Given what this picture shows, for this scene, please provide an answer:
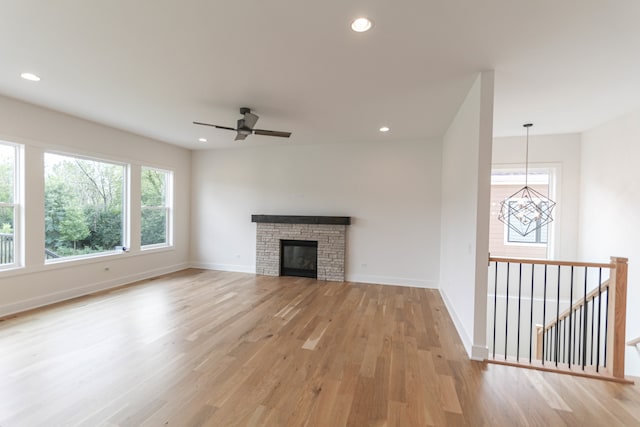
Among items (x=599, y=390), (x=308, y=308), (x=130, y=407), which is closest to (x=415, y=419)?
(x=599, y=390)

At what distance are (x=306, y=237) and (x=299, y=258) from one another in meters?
0.52

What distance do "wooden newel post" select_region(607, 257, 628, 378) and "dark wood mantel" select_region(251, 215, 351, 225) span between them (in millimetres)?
3699

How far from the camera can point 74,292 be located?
435 centimetres

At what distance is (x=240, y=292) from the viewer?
4754mm

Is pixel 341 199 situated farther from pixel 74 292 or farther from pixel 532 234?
pixel 74 292

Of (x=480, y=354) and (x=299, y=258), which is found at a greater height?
(x=299, y=258)

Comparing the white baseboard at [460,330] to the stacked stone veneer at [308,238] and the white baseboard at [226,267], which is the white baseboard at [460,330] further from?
the white baseboard at [226,267]

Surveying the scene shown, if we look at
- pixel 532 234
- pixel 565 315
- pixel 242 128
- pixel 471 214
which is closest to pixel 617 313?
pixel 471 214

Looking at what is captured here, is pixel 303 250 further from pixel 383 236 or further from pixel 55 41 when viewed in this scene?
pixel 55 41

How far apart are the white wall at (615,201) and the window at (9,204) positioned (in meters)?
7.91

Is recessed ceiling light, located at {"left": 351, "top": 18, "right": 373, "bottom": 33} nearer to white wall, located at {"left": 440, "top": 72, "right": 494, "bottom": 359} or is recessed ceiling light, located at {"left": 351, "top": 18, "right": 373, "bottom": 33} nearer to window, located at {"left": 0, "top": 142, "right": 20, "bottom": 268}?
white wall, located at {"left": 440, "top": 72, "right": 494, "bottom": 359}

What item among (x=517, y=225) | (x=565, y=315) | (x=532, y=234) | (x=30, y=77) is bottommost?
(x=565, y=315)

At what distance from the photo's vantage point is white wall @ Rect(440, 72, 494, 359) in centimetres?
271

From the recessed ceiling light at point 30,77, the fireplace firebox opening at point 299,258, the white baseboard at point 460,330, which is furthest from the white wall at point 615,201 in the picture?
the recessed ceiling light at point 30,77
